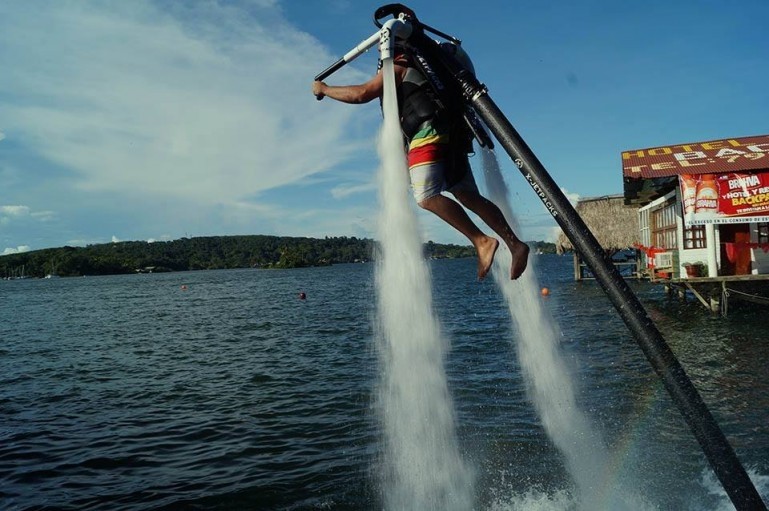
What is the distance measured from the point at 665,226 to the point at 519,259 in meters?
34.6

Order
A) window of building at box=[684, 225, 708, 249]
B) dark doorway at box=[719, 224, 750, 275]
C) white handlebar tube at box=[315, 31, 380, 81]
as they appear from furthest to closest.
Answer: window of building at box=[684, 225, 708, 249] → dark doorway at box=[719, 224, 750, 275] → white handlebar tube at box=[315, 31, 380, 81]

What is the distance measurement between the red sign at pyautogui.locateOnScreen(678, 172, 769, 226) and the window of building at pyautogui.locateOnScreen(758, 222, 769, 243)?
2.49 m

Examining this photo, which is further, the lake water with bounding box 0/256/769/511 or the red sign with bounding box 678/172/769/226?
the red sign with bounding box 678/172/769/226

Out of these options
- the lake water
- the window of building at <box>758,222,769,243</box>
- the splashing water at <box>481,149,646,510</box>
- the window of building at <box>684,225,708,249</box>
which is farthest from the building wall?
the splashing water at <box>481,149,646,510</box>

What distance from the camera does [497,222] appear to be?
4695mm

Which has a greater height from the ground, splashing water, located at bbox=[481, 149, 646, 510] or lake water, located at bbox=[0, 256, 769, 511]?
splashing water, located at bbox=[481, 149, 646, 510]

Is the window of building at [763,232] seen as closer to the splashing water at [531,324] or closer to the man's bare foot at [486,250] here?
the splashing water at [531,324]

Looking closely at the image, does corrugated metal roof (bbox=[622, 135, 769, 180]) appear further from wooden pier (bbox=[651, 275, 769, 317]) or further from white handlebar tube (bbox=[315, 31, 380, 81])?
white handlebar tube (bbox=[315, 31, 380, 81])

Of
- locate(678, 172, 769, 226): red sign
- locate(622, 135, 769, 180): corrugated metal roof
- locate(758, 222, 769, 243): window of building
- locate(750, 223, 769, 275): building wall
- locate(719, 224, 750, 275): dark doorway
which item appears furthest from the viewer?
locate(758, 222, 769, 243): window of building

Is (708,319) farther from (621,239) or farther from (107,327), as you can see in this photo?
(107,327)

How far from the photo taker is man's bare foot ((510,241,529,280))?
462 cm

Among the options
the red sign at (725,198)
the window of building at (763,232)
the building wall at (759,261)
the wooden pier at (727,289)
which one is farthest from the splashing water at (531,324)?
the window of building at (763,232)

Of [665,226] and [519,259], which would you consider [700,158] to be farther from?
[519,259]

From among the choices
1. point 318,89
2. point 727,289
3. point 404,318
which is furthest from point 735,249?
point 318,89
